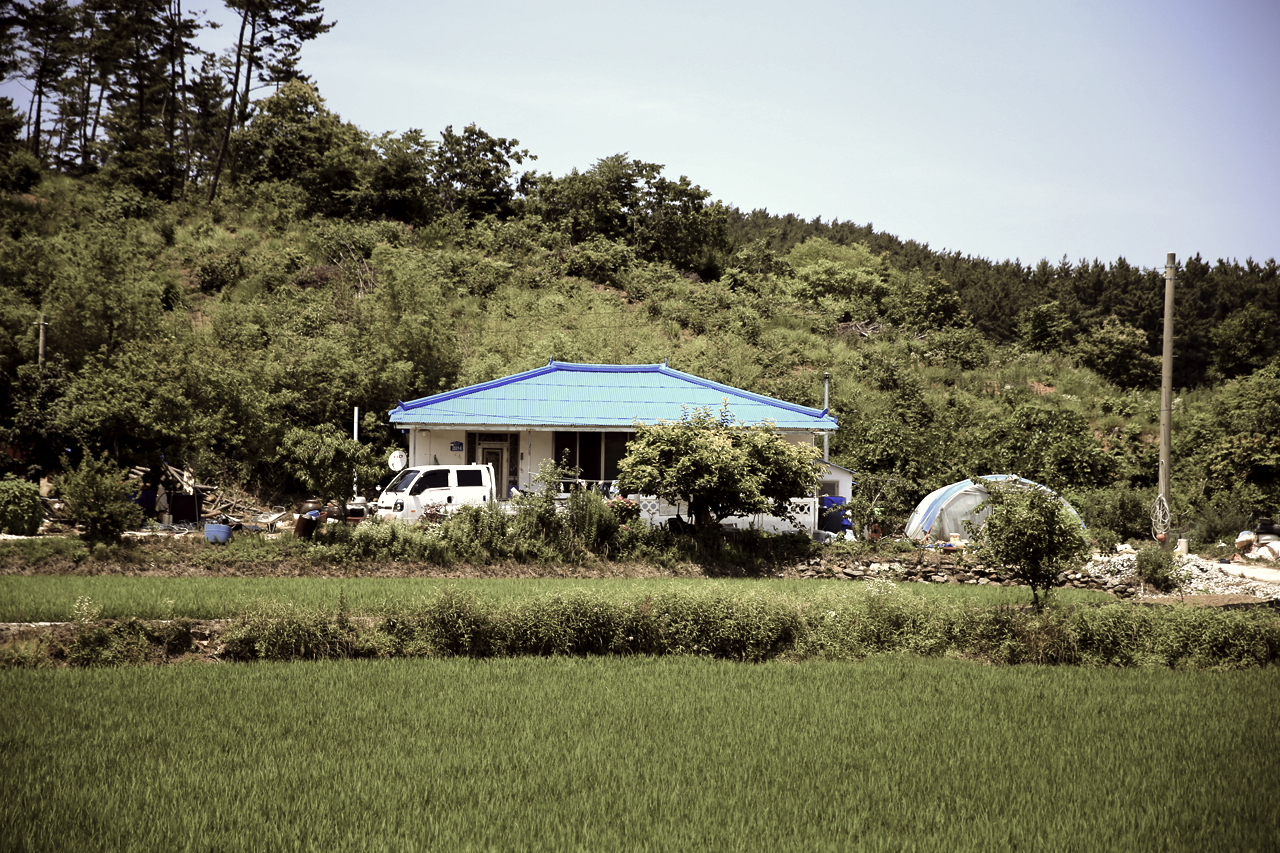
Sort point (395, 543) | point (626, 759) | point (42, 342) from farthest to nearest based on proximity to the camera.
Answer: point (42, 342)
point (395, 543)
point (626, 759)

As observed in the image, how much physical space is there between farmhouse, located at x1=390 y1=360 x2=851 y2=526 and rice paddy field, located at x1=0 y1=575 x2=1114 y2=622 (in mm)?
7643

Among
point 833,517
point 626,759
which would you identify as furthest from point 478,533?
point 626,759

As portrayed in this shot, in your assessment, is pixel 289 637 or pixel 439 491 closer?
pixel 289 637

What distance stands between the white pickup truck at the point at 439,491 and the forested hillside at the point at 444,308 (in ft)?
4.58

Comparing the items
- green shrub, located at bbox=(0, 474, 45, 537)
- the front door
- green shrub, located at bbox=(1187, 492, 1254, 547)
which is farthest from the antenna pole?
green shrub, located at bbox=(0, 474, 45, 537)

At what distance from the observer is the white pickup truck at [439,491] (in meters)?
19.1

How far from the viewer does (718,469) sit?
18672mm

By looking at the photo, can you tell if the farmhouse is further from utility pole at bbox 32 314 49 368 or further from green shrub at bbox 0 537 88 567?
utility pole at bbox 32 314 49 368

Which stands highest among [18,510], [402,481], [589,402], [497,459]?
[589,402]

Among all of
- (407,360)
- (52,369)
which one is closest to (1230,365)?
(407,360)

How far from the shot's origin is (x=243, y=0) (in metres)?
47.5

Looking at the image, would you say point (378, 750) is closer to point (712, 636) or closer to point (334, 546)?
point (712, 636)

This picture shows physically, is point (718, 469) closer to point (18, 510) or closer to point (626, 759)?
point (626, 759)

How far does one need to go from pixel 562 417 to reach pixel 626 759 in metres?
17.0
